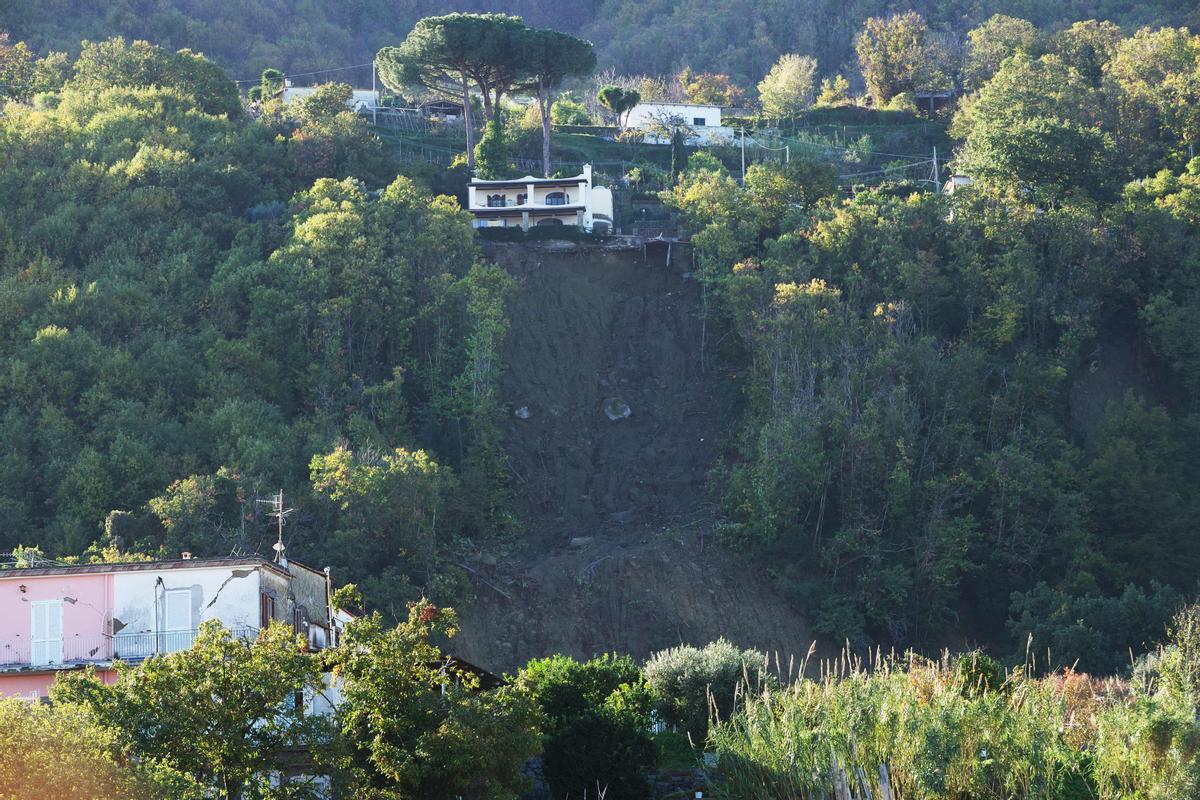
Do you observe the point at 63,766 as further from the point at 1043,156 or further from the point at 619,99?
the point at 619,99

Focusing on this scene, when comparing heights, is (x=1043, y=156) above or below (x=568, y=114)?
below

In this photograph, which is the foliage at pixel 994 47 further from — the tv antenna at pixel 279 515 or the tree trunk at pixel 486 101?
the tv antenna at pixel 279 515

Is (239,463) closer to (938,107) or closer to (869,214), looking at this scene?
(869,214)

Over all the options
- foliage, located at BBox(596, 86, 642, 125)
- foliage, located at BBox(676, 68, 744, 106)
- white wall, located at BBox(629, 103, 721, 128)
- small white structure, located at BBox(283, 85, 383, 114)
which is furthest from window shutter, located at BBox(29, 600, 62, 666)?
foliage, located at BBox(676, 68, 744, 106)

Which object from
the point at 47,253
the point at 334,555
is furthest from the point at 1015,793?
the point at 47,253

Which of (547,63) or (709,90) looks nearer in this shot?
(547,63)

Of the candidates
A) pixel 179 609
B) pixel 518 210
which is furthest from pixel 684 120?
pixel 179 609

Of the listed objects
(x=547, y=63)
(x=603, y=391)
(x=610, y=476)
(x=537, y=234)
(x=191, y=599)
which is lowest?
(x=610, y=476)

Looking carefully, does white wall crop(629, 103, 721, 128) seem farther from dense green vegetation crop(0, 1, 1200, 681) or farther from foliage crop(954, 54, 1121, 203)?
foliage crop(954, 54, 1121, 203)
